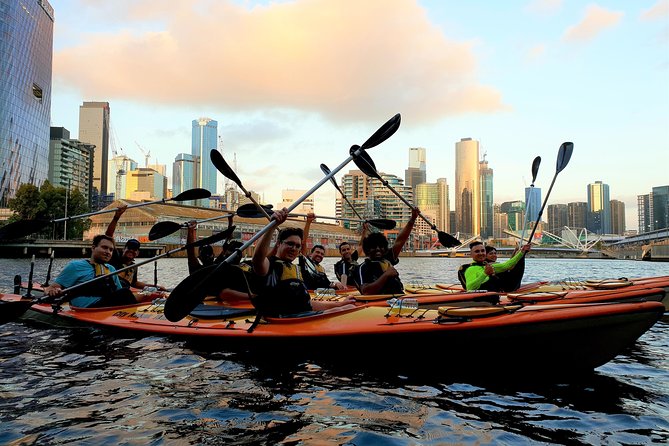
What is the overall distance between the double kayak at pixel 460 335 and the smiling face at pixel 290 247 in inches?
34.0

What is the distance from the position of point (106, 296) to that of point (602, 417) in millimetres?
8020

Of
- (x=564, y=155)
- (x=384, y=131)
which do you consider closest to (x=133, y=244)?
(x=384, y=131)

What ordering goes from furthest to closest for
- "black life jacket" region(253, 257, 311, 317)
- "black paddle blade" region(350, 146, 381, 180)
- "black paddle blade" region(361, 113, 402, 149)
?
"black paddle blade" region(350, 146, 381, 180)
"black paddle blade" region(361, 113, 402, 149)
"black life jacket" region(253, 257, 311, 317)

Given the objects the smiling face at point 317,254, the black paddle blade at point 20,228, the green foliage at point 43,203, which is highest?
the green foliage at point 43,203

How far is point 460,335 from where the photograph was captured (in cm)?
547

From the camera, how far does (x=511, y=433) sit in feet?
13.9

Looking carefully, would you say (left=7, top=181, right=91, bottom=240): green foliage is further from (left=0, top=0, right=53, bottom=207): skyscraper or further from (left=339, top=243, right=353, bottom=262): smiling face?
(left=339, top=243, right=353, bottom=262): smiling face

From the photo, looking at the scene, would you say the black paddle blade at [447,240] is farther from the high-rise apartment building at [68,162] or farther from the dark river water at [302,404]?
the high-rise apartment building at [68,162]

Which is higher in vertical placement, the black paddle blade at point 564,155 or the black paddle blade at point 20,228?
the black paddle blade at point 564,155

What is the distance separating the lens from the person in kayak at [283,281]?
643cm

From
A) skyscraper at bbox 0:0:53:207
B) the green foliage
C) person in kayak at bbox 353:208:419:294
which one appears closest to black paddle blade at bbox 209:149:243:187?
person in kayak at bbox 353:208:419:294

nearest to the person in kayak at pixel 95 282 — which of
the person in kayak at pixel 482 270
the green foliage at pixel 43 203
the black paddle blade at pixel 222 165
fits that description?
the black paddle blade at pixel 222 165

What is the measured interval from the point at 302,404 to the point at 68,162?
149 meters

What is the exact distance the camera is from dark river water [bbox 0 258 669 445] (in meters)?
4.15
